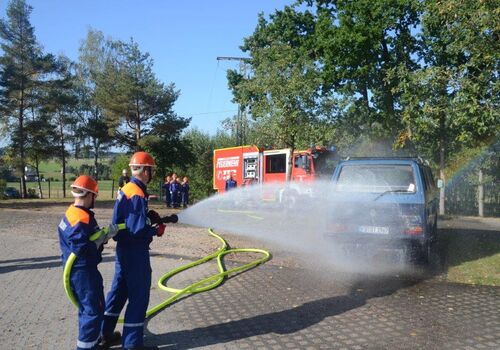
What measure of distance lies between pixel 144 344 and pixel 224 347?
0.80 metres

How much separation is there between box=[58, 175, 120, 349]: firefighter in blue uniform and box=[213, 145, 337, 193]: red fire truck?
47.7 ft

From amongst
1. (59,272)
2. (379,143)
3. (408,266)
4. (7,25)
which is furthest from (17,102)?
(408,266)

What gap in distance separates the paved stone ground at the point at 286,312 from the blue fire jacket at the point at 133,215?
1171 mm

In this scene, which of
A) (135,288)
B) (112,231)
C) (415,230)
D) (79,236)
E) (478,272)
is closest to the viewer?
(79,236)

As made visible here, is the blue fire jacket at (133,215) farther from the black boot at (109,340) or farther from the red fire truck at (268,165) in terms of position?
the red fire truck at (268,165)

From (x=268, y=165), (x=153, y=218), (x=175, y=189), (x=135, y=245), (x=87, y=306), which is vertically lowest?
(x=87, y=306)

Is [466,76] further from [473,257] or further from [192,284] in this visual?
[192,284]

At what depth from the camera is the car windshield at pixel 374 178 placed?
822 cm

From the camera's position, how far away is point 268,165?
23125mm

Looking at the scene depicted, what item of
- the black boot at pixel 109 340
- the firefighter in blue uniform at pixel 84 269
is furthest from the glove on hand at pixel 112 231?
the black boot at pixel 109 340

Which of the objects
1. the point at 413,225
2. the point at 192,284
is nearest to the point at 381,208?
the point at 413,225

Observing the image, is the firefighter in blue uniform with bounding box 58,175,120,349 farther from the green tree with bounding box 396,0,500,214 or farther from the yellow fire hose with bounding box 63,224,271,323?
the green tree with bounding box 396,0,500,214

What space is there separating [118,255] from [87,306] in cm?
58

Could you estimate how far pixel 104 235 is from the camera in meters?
4.20
